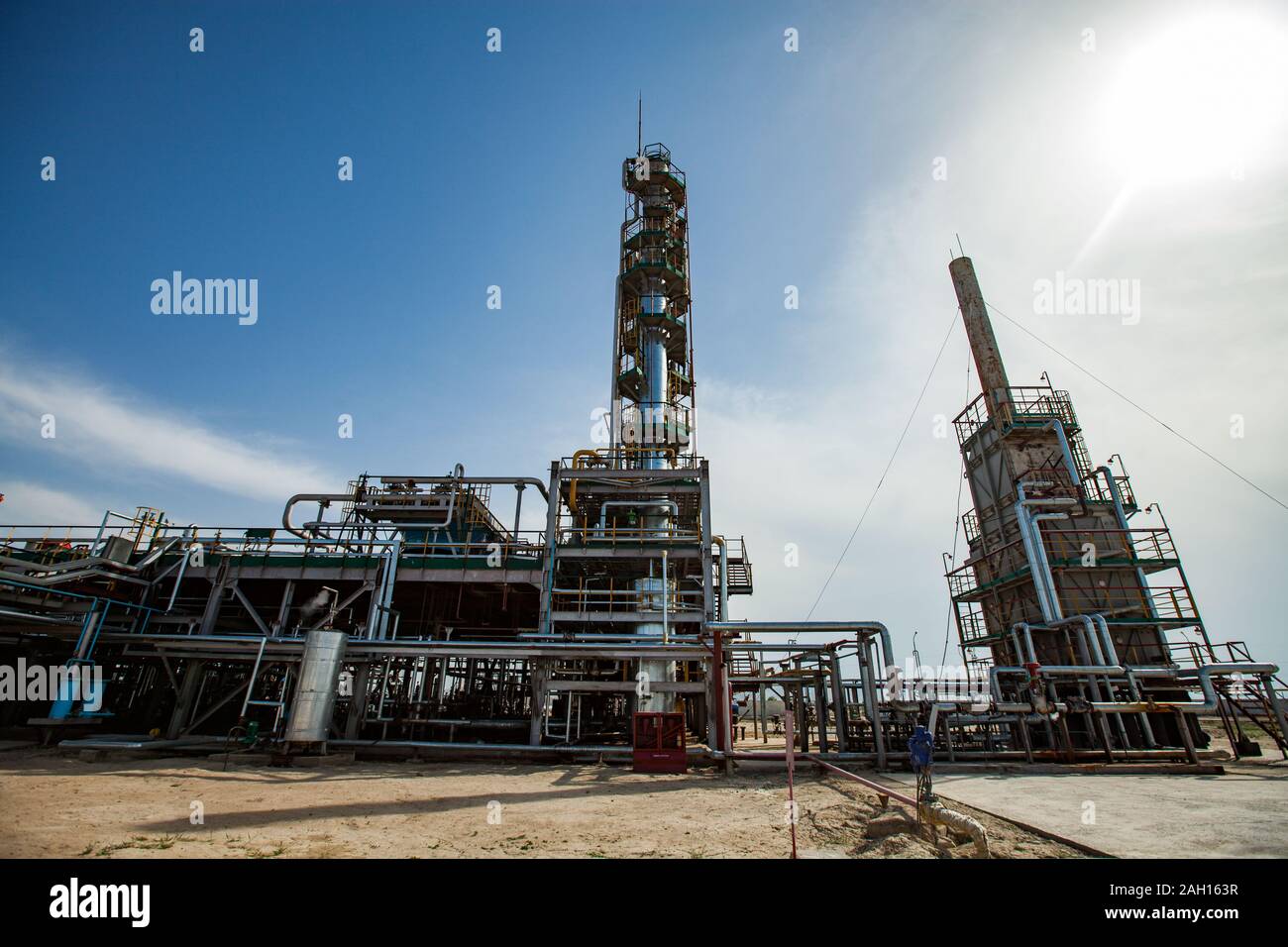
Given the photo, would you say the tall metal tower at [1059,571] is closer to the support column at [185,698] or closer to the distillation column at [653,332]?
the distillation column at [653,332]

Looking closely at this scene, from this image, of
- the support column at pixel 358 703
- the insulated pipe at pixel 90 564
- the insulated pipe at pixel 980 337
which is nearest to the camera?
the insulated pipe at pixel 90 564

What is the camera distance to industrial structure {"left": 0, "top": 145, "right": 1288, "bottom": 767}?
1619cm

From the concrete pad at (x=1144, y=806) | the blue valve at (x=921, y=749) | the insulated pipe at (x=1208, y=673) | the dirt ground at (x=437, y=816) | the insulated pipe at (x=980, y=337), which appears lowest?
the dirt ground at (x=437, y=816)

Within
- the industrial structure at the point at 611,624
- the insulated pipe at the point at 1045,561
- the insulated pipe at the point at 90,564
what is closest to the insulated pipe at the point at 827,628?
the industrial structure at the point at 611,624

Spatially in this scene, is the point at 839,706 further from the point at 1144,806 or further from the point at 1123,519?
the point at 1123,519

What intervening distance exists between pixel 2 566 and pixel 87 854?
63.5 ft

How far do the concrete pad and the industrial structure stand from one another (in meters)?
2.28

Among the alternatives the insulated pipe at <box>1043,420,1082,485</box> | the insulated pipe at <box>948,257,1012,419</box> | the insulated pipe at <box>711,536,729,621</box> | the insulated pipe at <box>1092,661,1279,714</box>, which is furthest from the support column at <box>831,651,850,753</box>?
the insulated pipe at <box>948,257,1012,419</box>

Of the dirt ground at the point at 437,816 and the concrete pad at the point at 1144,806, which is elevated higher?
the concrete pad at the point at 1144,806

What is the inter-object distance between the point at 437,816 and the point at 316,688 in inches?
345

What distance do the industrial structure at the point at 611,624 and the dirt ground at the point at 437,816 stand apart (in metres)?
3.28

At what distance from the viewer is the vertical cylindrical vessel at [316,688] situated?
1452 cm

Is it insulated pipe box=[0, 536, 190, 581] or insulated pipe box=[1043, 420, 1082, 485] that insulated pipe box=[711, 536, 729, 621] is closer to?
insulated pipe box=[1043, 420, 1082, 485]

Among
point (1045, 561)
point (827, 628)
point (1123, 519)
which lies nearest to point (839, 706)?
point (827, 628)
